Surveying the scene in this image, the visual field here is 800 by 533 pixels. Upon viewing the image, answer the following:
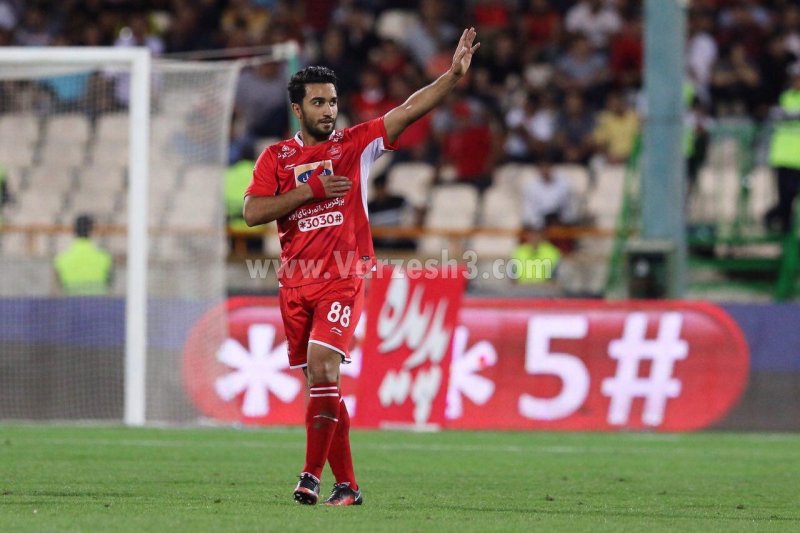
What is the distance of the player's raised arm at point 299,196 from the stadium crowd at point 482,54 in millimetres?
10727

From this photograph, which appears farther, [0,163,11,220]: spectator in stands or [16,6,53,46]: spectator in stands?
[16,6,53,46]: spectator in stands

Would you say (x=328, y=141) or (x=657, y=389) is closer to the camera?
(x=328, y=141)

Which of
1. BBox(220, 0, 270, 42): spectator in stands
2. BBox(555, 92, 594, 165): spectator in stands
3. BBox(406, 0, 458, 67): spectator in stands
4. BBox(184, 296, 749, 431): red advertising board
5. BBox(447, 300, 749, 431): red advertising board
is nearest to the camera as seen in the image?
BBox(184, 296, 749, 431): red advertising board

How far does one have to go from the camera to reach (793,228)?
16438mm

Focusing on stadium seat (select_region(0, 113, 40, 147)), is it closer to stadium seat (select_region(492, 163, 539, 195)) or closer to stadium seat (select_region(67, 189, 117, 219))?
stadium seat (select_region(67, 189, 117, 219))

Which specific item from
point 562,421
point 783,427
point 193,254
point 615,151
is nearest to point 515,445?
point 562,421

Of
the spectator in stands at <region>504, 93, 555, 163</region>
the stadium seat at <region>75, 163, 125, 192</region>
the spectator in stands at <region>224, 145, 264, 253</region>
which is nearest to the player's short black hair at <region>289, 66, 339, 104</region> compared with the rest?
the stadium seat at <region>75, 163, 125, 192</region>

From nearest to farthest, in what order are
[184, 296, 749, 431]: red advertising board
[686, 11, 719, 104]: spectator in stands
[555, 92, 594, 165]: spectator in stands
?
[184, 296, 749, 431]: red advertising board, [555, 92, 594, 165]: spectator in stands, [686, 11, 719, 104]: spectator in stands

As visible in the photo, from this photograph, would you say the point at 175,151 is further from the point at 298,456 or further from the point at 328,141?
the point at 328,141

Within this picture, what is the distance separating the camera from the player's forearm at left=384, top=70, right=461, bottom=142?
7.54 meters

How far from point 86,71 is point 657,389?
21.1ft

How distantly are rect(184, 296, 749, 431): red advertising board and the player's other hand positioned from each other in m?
6.46

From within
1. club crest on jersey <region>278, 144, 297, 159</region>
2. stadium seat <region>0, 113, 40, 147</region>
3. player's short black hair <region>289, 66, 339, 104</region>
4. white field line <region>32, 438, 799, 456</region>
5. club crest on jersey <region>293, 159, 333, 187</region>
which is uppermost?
stadium seat <region>0, 113, 40, 147</region>

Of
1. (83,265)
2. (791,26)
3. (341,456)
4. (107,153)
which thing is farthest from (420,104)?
(791,26)
